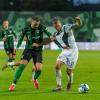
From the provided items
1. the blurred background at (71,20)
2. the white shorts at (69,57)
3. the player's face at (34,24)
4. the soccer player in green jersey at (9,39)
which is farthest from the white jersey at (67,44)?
the blurred background at (71,20)

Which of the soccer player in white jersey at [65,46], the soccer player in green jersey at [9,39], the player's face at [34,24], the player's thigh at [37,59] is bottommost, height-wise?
the soccer player in green jersey at [9,39]

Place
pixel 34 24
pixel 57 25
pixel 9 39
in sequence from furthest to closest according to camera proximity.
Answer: pixel 9 39 → pixel 34 24 → pixel 57 25

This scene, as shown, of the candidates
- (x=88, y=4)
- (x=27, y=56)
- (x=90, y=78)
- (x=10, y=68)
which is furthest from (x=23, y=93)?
(x=88, y=4)

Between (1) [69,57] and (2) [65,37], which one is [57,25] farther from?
(1) [69,57]

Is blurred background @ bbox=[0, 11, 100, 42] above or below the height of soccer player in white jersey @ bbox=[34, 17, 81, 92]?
below

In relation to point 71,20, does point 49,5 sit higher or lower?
lower

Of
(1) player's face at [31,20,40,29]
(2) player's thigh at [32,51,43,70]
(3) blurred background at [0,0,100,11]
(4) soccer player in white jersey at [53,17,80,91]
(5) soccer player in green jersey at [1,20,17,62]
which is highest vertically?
(1) player's face at [31,20,40,29]

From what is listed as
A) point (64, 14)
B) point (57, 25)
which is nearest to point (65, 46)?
point (57, 25)

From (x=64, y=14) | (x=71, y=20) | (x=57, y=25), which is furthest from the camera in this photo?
(x=64, y=14)

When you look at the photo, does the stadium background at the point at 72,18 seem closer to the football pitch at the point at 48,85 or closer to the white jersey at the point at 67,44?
the football pitch at the point at 48,85

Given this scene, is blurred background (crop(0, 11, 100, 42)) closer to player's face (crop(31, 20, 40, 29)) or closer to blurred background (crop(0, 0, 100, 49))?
blurred background (crop(0, 0, 100, 49))

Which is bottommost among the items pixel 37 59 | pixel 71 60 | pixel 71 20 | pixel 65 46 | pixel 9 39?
pixel 71 20

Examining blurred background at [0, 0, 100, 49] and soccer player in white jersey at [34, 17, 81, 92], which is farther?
blurred background at [0, 0, 100, 49]

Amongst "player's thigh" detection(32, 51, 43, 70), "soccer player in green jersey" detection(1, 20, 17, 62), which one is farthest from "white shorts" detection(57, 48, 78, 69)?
"soccer player in green jersey" detection(1, 20, 17, 62)
